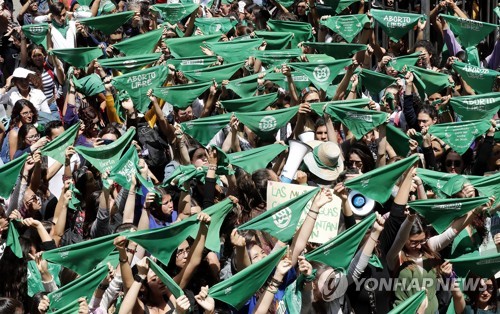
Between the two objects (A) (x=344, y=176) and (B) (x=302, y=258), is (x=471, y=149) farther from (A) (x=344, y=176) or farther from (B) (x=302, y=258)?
(B) (x=302, y=258)

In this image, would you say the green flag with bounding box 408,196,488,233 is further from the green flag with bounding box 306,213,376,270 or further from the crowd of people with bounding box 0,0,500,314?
the green flag with bounding box 306,213,376,270

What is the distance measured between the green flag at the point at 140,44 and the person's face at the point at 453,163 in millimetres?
3621

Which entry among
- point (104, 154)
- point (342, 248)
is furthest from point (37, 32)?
point (342, 248)

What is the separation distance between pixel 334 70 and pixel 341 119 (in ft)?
4.32

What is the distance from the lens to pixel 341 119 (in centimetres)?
1123

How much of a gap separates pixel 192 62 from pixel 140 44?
77 cm

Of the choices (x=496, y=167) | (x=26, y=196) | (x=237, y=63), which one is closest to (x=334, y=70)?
(x=237, y=63)

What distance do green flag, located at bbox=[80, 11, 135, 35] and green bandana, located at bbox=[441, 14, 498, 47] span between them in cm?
351

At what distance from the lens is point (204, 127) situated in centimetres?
1143

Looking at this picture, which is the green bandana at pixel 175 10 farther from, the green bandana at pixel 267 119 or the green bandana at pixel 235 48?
the green bandana at pixel 267 119

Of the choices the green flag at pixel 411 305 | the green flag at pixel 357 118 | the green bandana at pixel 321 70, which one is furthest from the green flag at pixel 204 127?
the green flag at pixel 411 305

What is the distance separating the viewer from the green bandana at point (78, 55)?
13.0 metres

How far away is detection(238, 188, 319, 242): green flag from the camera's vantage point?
9.01m

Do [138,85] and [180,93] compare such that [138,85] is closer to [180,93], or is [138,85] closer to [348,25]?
[180,93]
